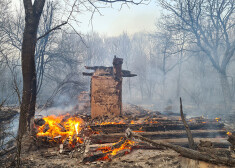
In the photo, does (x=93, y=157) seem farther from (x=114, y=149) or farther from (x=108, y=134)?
(x=108, y=134)

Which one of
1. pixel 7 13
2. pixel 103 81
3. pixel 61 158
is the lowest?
pixel 61 158

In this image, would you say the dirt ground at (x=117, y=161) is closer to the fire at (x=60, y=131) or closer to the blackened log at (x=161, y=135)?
the fire at (x=60, y=131)

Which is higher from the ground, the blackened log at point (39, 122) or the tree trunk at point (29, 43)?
the tree trunk at point (29, 43)

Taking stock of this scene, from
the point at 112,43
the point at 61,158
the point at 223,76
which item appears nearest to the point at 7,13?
the point at 61,158

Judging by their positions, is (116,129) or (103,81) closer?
(116,129)

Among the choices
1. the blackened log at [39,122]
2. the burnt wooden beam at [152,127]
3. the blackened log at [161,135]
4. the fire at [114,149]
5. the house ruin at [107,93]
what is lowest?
the fire at [114,149]

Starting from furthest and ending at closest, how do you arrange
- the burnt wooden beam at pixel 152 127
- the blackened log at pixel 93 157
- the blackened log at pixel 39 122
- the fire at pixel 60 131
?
the blackened log at pixel 39 122, the burnt wooden beam at pixel 152 127, the fire at pixel 60 131, the blackened log at pixel 93 157

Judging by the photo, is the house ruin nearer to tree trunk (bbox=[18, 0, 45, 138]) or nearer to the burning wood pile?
the burning wood pile

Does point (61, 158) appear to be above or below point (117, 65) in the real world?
below

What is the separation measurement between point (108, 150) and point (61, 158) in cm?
153

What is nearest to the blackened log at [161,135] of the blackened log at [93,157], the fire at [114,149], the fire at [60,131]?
the fire at [114,149]

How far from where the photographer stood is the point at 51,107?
13.7m

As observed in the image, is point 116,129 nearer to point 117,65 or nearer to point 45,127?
point 45,127

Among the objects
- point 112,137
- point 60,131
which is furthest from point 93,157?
point 60,131
